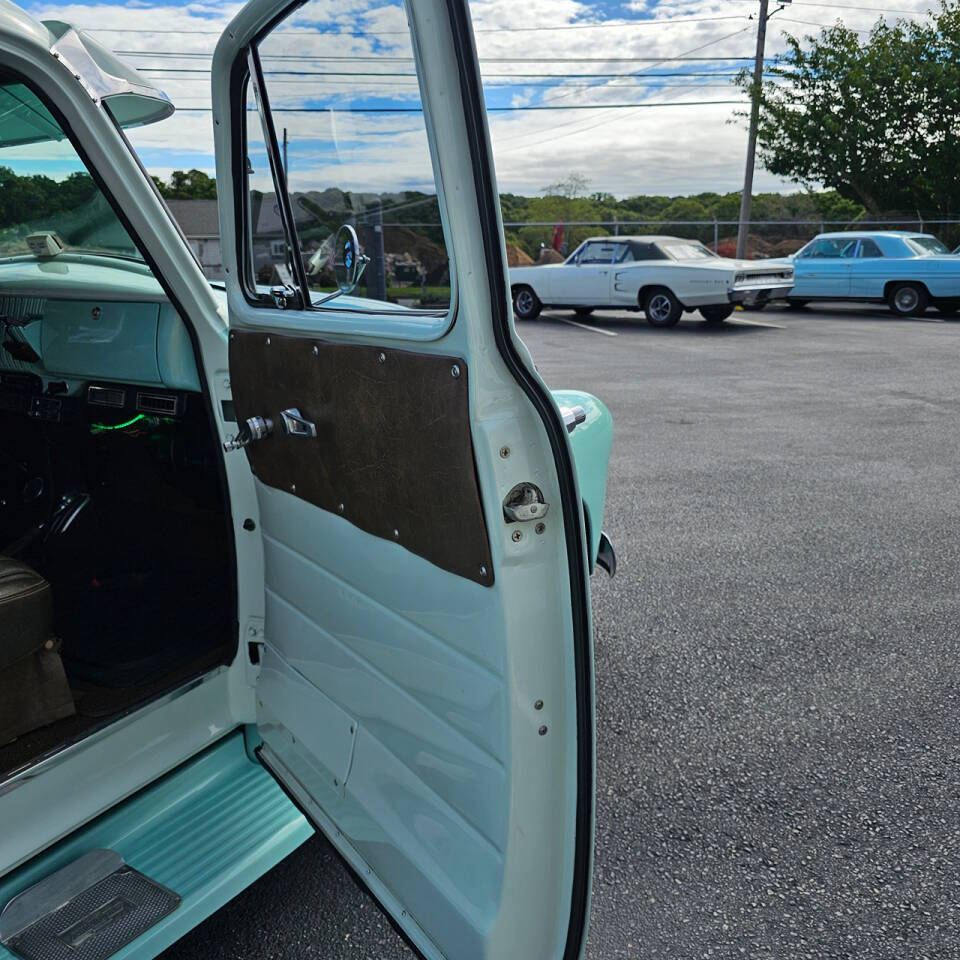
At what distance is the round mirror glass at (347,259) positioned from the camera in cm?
186

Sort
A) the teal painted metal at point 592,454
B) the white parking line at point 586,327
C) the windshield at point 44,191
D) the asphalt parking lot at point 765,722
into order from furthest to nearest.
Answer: the white parking line at point 586,327
the teal painted metal at point 592,454
the windshield at point 44,191
the asphalt parking lot at point 765,722

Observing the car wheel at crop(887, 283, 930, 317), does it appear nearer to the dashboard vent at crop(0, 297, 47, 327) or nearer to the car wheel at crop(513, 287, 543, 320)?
the car wheel at crop(513, 287, 543, 320)

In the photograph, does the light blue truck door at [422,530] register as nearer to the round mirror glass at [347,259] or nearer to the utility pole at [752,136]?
the round mirror glass at [347,259]

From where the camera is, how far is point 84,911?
6.03 feet

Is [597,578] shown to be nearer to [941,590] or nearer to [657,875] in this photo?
[941,590]

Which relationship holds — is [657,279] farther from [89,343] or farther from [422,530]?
[422,530]

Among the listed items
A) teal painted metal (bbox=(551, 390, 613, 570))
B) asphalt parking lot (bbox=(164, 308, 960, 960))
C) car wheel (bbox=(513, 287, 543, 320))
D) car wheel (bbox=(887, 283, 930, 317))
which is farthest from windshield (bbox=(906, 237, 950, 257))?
teal painted metal (bbox=(551, 390, 613, 570))

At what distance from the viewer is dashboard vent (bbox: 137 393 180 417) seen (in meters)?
2.66

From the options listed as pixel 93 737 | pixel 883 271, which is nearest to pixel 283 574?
pixel 93 737

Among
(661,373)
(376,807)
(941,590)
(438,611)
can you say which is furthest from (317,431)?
(661,373)

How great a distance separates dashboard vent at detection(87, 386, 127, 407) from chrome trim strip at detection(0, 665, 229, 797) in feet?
3.26

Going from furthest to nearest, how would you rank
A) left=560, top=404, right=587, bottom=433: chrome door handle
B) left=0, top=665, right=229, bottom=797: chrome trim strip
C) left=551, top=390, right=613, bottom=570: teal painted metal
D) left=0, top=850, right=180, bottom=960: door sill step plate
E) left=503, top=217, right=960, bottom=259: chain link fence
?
left=503, top=217, right=960, bottom=259: chain link fence < left=551, top=390, right=613, bottom=570: teal painted metal < left=560, top=404, right=587, bottom=433: chrome door handle < left=0, top=665, right=229, bottom=797: chrome trim strip < left=0, top=850, right=180, bottom=960: door sill step plate

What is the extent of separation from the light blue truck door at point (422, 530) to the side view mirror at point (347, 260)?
40 millimetres

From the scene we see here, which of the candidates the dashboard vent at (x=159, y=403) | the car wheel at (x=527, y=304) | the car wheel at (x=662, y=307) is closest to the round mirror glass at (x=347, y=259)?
the dashboard vent at (x=159, y=403)
